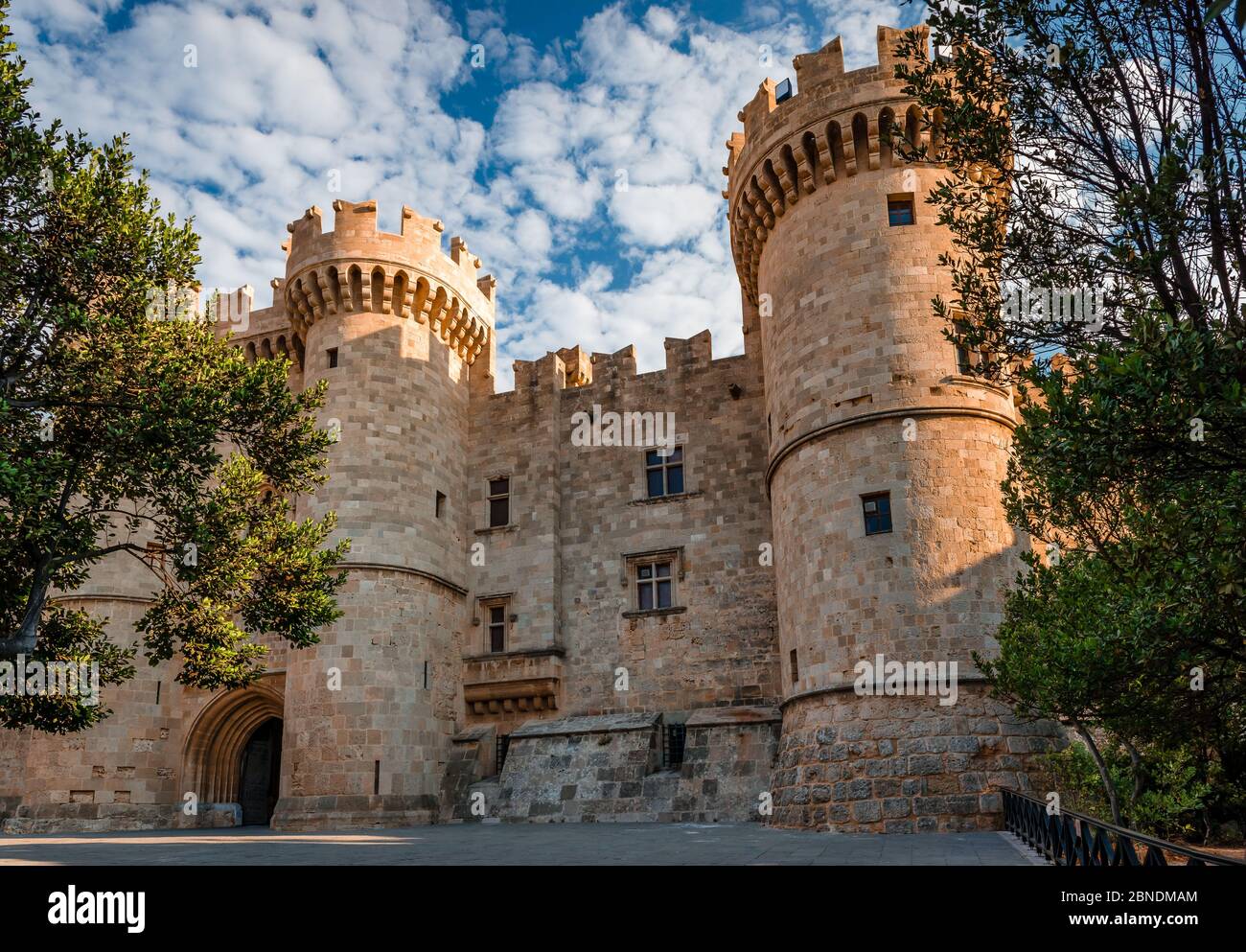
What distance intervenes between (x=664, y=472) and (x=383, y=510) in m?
6.79

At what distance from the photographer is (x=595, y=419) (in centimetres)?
2481

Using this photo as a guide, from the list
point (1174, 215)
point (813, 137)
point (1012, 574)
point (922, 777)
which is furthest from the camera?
point (813, 137)

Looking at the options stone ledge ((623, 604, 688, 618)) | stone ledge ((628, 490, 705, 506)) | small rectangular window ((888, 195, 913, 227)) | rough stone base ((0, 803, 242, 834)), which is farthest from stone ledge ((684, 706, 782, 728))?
rough stone base ((0, 803, 242, 834))

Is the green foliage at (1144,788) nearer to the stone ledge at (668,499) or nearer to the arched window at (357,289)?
the stone ledge at (668,499)

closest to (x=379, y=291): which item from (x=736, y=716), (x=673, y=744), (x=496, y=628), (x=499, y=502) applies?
(x=499, y=502)

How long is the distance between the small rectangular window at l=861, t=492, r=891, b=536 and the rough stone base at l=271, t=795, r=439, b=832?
11273 mm

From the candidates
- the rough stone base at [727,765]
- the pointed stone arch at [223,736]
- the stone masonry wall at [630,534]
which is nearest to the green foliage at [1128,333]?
the rough stone base at [727,765]

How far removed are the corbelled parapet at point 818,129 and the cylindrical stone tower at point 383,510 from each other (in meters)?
8.33

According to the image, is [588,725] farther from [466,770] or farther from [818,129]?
[818,129]

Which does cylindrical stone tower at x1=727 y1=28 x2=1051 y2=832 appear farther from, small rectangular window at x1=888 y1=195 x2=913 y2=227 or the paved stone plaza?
the paved stone plaza

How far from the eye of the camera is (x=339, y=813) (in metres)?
19.5
